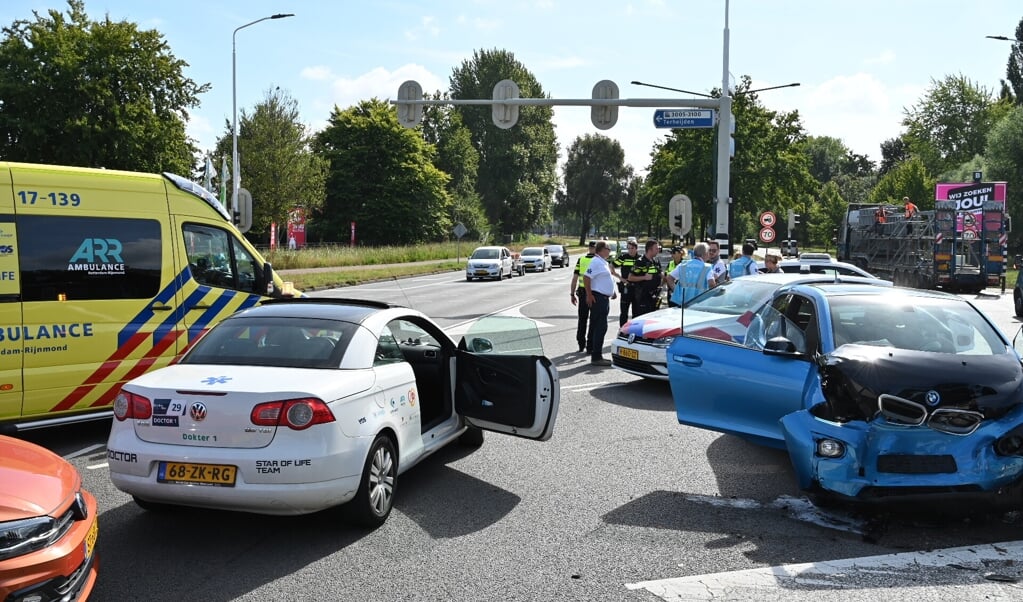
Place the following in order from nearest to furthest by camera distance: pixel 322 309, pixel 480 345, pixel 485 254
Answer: pixel 322 309 < pixel 480 345 < pixel 485 254

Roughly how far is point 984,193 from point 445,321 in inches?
1071

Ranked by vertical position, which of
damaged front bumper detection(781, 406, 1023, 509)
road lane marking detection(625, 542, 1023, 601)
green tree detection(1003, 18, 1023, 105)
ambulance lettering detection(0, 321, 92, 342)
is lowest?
road lane marking detection(625, 542, 1023, 601)

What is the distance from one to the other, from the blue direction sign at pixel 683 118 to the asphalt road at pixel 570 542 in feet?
43.1

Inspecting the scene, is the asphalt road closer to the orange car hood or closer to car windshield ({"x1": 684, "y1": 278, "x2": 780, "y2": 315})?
the orange car hood

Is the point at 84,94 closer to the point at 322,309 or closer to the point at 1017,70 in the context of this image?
the point at 322,309

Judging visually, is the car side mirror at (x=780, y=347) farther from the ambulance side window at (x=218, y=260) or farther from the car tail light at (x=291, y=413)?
the ambulance side window at (x=218, y=260)

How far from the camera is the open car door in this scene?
5.78 metres

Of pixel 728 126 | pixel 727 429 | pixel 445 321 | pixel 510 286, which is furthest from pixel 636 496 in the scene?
pixel 510 286

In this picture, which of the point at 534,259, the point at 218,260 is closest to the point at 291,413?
the point at 218,260

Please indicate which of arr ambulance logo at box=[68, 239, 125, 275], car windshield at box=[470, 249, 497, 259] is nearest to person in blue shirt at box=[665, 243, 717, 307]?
arr ambulance logo at box=[68, 239, 125, 275]

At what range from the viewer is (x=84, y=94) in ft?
121

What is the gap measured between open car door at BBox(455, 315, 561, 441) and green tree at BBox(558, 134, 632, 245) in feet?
320

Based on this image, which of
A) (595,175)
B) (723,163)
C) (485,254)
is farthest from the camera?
(595,175)

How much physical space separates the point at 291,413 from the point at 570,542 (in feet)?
5.59
